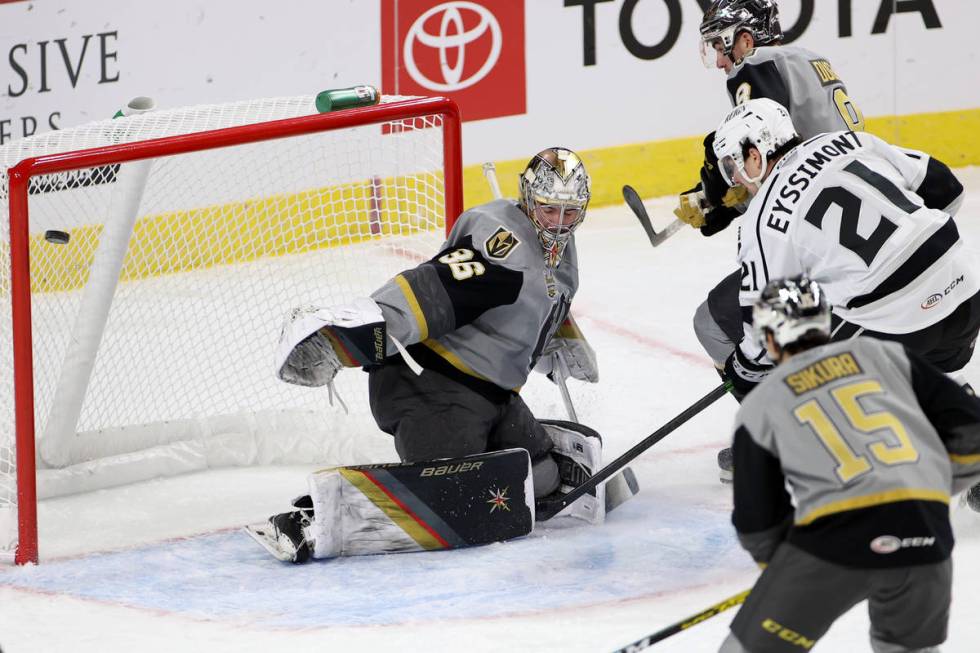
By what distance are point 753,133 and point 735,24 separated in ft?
2.86

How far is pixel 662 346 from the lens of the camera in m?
4.41

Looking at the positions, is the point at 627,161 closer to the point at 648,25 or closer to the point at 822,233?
the point at 648,25

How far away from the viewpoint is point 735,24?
3625 millimetres

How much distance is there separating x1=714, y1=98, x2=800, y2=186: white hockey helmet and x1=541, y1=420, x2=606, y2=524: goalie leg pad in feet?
2.45

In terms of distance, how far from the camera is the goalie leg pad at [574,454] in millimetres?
3266

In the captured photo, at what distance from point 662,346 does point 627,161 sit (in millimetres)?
1315

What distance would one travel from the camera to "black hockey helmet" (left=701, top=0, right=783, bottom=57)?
3.62m

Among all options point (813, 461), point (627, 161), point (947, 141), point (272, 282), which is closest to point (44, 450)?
point (272, 282)

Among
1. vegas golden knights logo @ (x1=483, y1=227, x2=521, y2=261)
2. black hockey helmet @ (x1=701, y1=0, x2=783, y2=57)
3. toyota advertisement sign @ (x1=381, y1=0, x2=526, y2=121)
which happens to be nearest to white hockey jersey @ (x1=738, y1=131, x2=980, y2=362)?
vegas golden knights logo @ (x1=483, y1=227, x2=521, y2=261)

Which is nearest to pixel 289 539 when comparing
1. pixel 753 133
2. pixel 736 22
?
pixel 753 133

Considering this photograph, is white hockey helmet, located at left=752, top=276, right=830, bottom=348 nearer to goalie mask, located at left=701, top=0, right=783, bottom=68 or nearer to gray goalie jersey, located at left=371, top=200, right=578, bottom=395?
gray goalie jersey, located at left=371, top=200, right=578, bottom=395

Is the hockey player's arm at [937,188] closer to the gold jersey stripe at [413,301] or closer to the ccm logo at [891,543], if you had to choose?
the gold jersey stripe at [413,301]

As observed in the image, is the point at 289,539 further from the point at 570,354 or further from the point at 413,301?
the point at 570,354

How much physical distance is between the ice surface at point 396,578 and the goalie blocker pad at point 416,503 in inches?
1.4
